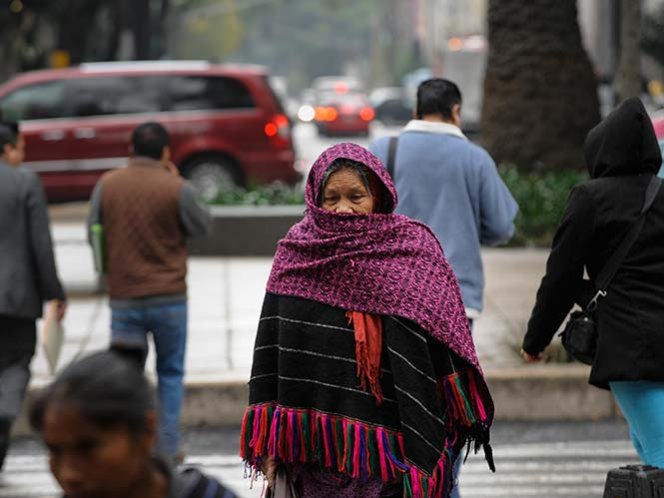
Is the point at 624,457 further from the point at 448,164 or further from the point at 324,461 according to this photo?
the point at 324,461

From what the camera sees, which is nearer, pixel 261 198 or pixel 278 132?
pixel 261 198

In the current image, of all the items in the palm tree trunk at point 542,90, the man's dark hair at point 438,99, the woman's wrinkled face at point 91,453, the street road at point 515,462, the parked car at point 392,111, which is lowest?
the parked car at point 392,111

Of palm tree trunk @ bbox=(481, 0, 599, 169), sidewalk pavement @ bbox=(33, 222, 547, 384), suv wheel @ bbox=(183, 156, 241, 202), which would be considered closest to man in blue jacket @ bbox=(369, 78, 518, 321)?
sidewalk pavement @ bbox=(33, 222, 547, 384)

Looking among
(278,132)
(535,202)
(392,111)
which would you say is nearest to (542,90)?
(535,202)

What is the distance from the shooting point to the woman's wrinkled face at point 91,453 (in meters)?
2.37

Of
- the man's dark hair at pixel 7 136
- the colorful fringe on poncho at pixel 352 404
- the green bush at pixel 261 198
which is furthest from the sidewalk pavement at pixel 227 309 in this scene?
the colorful fringe on poncho at pixel 352 404

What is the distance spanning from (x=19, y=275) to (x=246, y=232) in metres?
7.88

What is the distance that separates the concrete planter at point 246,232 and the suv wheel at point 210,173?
441 cm

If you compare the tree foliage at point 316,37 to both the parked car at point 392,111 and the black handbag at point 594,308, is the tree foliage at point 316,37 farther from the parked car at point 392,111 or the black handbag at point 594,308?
the black handbag at point 594,308

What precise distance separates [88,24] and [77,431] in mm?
30791

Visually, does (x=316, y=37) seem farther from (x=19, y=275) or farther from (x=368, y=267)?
(x=368, y=267)

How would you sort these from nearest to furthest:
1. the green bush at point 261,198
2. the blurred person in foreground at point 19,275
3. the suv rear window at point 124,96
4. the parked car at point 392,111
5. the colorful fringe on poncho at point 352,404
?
the colorful fringe on poncho at point 352,404 < the blurred person in foreground at point 19,275 < the green bush at point 261,198 < the suv rear window at point 124,96 < the parked car at point 392,111

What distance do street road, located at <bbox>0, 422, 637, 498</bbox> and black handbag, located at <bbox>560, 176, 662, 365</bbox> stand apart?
2.19m

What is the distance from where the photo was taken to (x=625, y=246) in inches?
208
